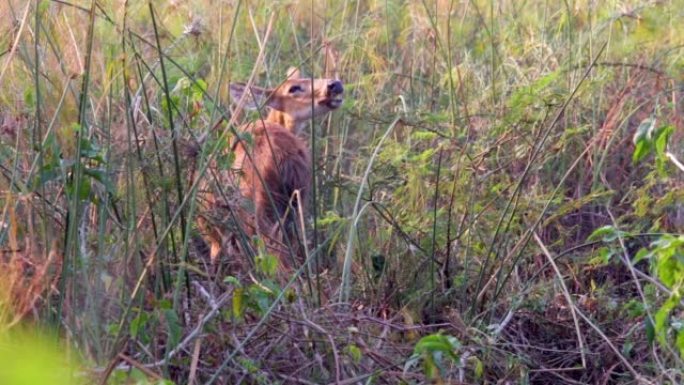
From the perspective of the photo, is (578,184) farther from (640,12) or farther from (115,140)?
(115,140)

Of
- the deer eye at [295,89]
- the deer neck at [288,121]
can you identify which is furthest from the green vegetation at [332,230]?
the deer neck at [288,121]

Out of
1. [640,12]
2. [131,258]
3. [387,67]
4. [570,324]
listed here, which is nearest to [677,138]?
[640,12]

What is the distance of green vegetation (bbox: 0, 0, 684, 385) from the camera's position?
258 cm

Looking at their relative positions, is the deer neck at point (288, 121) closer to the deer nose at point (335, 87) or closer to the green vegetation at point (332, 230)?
the deer nose at point (335, 87)

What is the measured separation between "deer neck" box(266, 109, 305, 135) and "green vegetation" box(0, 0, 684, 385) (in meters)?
0.93

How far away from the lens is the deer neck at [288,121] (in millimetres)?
6148

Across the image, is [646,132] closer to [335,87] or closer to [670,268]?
→ [670,268]

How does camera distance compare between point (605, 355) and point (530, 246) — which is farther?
point (530, 246)

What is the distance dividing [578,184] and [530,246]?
0.88 m

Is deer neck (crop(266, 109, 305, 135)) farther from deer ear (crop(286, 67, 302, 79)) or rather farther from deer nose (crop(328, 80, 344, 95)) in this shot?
deer nose (crop(328, 80, 344, 95))

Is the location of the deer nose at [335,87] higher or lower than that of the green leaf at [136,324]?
higher

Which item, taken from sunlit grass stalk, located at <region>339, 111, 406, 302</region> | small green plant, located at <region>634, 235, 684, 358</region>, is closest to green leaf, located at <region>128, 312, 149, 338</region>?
sunlit grass stalk, located at <region>339, 111, 406, 302</region>

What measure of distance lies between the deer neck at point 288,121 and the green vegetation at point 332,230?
931mm

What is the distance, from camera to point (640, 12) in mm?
3766
